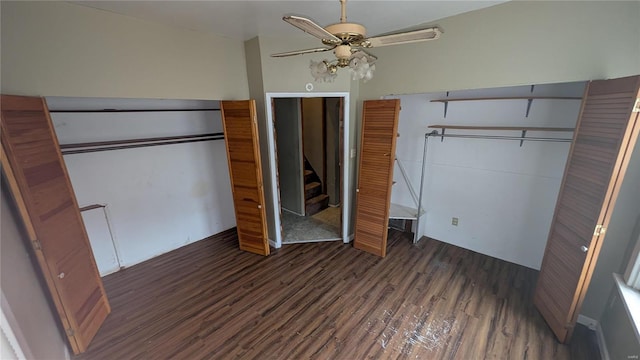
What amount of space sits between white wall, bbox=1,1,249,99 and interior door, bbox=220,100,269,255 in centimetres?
34

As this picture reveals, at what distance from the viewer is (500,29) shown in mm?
2221

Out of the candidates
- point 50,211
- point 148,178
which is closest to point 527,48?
point 50,211

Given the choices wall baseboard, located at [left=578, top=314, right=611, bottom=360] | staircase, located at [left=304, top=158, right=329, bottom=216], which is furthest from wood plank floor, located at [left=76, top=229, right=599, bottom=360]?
staircase, located at [left=304, top=158, right=329, bottom=216]

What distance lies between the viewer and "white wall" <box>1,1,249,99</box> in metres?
1.77

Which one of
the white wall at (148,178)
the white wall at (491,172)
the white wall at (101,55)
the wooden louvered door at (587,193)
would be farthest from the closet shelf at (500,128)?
the white wall at (148,178)

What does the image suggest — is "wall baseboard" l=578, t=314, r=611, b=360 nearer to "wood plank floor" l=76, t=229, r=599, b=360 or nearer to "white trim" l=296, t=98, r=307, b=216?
"wood plank floor" l=76, t=229, r=599, b=360

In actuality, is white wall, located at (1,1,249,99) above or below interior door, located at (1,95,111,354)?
above

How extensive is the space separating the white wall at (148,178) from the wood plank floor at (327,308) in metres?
0.38

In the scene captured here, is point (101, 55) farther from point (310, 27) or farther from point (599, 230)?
point (599, 230)

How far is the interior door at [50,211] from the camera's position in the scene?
1636 mm

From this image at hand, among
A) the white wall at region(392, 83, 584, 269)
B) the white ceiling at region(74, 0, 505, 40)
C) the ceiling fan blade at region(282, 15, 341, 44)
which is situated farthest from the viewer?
the white wall at region(392, 83, 584, 269)

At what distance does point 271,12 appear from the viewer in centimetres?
225

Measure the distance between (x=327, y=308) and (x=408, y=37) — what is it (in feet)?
7.96

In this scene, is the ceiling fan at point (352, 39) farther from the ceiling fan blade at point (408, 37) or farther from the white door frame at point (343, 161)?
the white door frame at point (343, 161)
